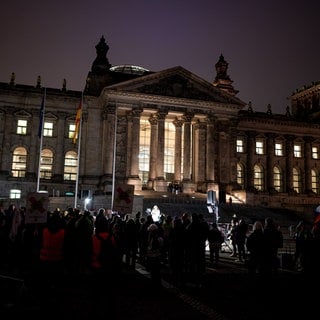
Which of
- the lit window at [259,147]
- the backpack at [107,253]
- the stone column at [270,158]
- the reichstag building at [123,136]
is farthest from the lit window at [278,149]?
the backpack at [107,253]

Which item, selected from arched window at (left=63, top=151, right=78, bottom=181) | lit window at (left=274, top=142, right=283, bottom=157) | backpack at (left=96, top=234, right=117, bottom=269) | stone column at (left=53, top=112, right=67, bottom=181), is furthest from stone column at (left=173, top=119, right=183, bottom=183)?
backpack at (left=96, top=234, right=117, bottom=269)

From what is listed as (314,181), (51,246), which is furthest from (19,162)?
(314,181)

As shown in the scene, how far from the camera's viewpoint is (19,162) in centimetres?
5019

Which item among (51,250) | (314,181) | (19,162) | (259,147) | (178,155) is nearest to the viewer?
(51,250)

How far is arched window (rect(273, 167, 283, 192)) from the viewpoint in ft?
200

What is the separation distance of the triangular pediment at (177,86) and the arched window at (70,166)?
36.6ft

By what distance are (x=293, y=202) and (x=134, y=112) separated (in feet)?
90.7

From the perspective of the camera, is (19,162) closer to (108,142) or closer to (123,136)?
(108,142)

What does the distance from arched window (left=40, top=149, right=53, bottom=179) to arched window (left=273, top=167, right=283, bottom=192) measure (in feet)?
106

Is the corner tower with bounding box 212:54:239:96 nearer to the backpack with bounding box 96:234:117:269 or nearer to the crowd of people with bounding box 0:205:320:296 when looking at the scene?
the crowd of people with bounding box 0:205:320:296

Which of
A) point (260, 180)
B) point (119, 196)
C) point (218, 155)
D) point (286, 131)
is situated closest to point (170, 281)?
point (119, 196)

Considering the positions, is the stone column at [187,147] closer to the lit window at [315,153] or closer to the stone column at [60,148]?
the stone column at [60,148]

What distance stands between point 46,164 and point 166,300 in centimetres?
4211

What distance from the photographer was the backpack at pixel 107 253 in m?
8.58
